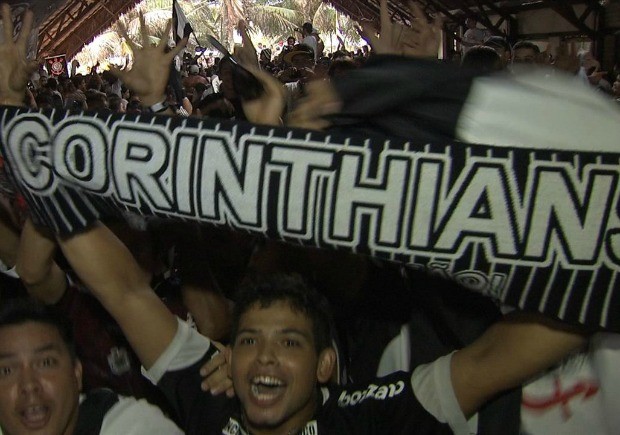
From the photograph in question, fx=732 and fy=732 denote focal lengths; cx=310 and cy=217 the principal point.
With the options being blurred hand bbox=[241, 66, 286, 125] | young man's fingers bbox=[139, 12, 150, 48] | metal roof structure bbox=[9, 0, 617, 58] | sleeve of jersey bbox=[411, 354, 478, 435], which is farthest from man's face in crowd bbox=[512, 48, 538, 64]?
metal roof structure bbox=[9, 0, 617, 58]

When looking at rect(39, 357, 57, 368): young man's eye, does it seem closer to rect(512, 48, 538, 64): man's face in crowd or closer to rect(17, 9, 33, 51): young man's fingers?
rect(17, 9, 33, 51): young man's fingers

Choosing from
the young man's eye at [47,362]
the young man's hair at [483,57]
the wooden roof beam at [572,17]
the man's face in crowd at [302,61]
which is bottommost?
the young man's eye at [47,362]

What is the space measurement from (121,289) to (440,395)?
29.2 inches

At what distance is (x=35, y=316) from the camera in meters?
1.74

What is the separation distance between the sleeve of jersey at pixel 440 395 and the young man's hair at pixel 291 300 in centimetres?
26

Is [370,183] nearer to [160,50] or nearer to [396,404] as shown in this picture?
[396,404]

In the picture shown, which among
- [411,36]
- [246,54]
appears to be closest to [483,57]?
[411,36]

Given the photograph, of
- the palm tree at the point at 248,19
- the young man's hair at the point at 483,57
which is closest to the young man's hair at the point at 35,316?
the young man's hair at the point at 483,57

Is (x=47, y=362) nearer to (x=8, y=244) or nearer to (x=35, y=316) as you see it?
(x=35, y=316)

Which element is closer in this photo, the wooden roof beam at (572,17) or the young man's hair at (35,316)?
the young man's hair at (35,316)

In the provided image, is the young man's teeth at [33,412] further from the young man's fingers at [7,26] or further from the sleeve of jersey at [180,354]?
the young man's fingers at [7,26]

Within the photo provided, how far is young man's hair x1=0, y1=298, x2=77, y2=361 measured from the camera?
173 centimetres

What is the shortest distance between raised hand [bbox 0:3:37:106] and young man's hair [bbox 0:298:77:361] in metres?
0.49

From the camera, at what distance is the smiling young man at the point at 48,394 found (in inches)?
64.5
